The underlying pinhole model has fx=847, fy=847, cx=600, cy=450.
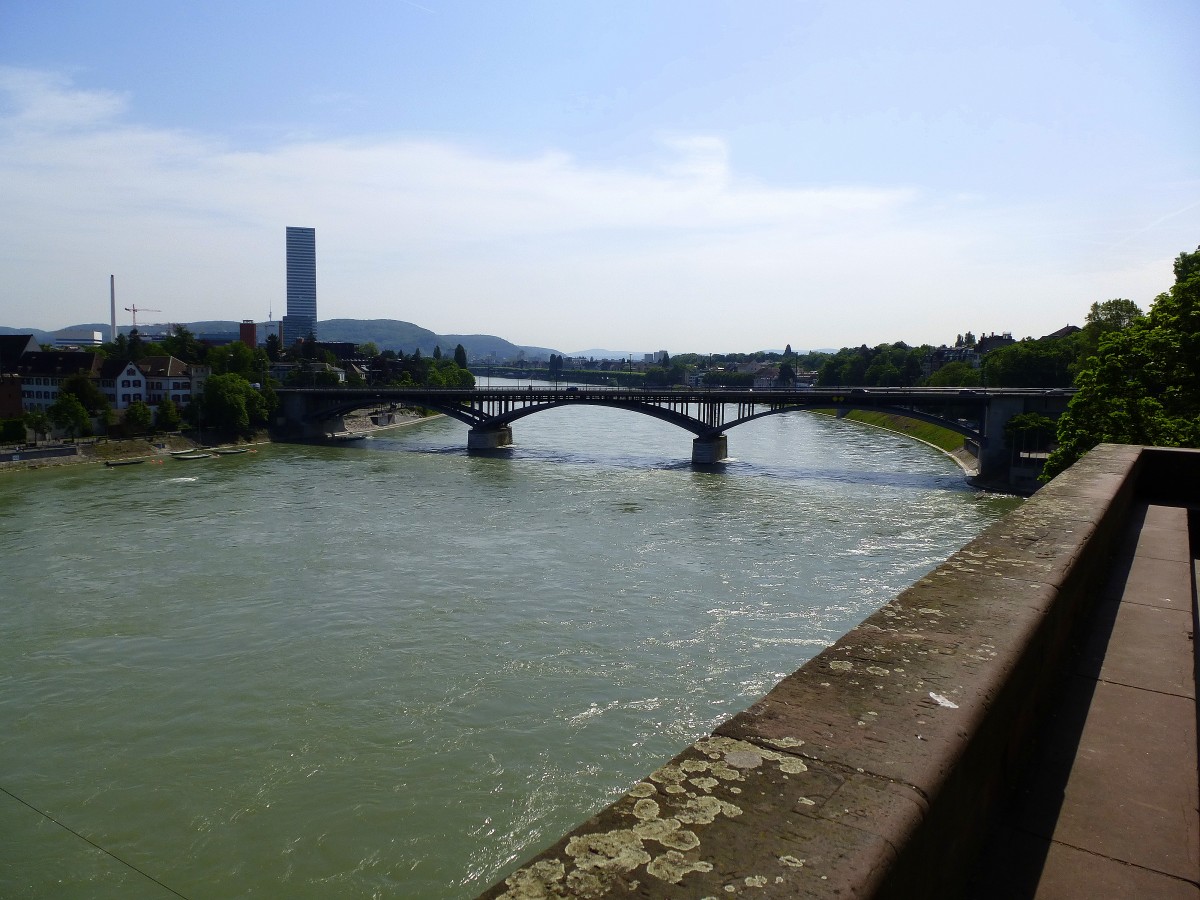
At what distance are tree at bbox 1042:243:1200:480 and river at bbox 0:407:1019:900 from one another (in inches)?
244

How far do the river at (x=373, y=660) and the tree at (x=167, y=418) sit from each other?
21.0m

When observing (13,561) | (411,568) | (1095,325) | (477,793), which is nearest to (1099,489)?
(477,793)

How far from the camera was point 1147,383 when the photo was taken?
20172mm

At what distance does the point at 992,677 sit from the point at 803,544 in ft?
85.9

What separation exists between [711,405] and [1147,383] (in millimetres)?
31996

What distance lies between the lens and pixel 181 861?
10.3m

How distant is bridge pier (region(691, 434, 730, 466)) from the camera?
162ft

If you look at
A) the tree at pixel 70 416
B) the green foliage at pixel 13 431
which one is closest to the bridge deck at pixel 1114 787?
the tree at pixel 70 416

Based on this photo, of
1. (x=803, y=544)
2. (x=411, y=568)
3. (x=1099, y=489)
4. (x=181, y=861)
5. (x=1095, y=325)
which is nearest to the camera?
(x=1099, y=489)

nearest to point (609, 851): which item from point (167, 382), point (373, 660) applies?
point (373, 660)

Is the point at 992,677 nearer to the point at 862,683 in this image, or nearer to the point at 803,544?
the point at 862,683

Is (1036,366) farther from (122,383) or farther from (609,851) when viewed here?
(609,851)

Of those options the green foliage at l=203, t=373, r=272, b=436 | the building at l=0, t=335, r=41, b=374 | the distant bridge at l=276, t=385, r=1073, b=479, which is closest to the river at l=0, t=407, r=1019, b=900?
the distant bridge at l=276, t=385, r=1073, b=479

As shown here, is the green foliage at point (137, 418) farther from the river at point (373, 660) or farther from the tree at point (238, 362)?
the river at point (373, 660)
